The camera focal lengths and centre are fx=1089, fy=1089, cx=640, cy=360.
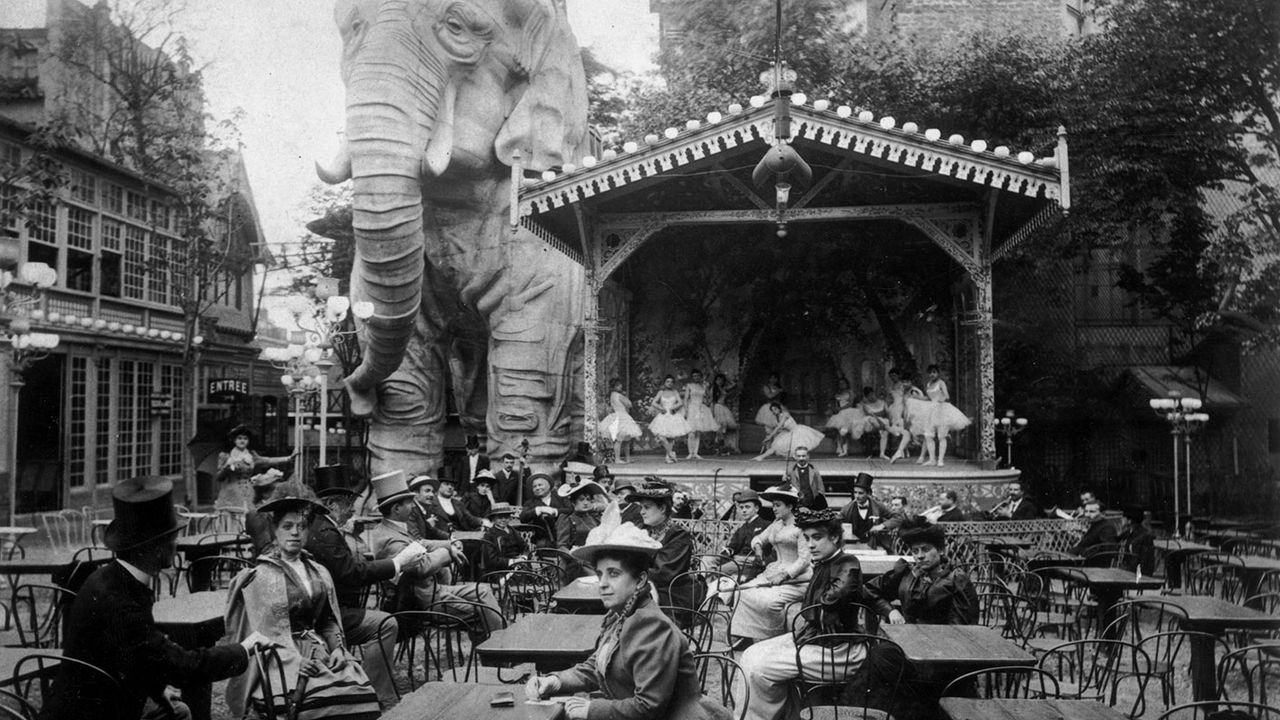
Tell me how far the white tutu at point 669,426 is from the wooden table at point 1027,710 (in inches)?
465

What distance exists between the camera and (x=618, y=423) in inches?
638

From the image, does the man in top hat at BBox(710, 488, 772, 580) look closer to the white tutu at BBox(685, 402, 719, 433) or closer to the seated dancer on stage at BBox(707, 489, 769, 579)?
the seated dancer on stage at BBox(707, 489, 769, 579)

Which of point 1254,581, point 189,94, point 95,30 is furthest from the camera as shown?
point 189,94

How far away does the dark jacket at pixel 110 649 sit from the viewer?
4281 millimetres

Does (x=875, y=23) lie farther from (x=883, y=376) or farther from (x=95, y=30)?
(x=95, y=30)

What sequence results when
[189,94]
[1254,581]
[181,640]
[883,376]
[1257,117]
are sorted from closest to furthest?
[181,640], [1254,581], [1257,117], [883,376], [189,94]

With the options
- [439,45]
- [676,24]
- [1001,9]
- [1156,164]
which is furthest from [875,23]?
[439,45]

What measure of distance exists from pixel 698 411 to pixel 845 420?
7.98 ft

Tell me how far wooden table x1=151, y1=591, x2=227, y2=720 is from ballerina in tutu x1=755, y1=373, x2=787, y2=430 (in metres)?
12.6

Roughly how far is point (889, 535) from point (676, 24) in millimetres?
18577

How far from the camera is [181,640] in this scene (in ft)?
19.5

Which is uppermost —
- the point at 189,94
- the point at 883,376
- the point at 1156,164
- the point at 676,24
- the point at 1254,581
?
the point at 676,24

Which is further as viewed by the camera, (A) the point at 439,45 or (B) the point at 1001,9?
(B) the point at 1001,9

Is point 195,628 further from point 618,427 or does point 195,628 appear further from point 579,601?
point 618,427
